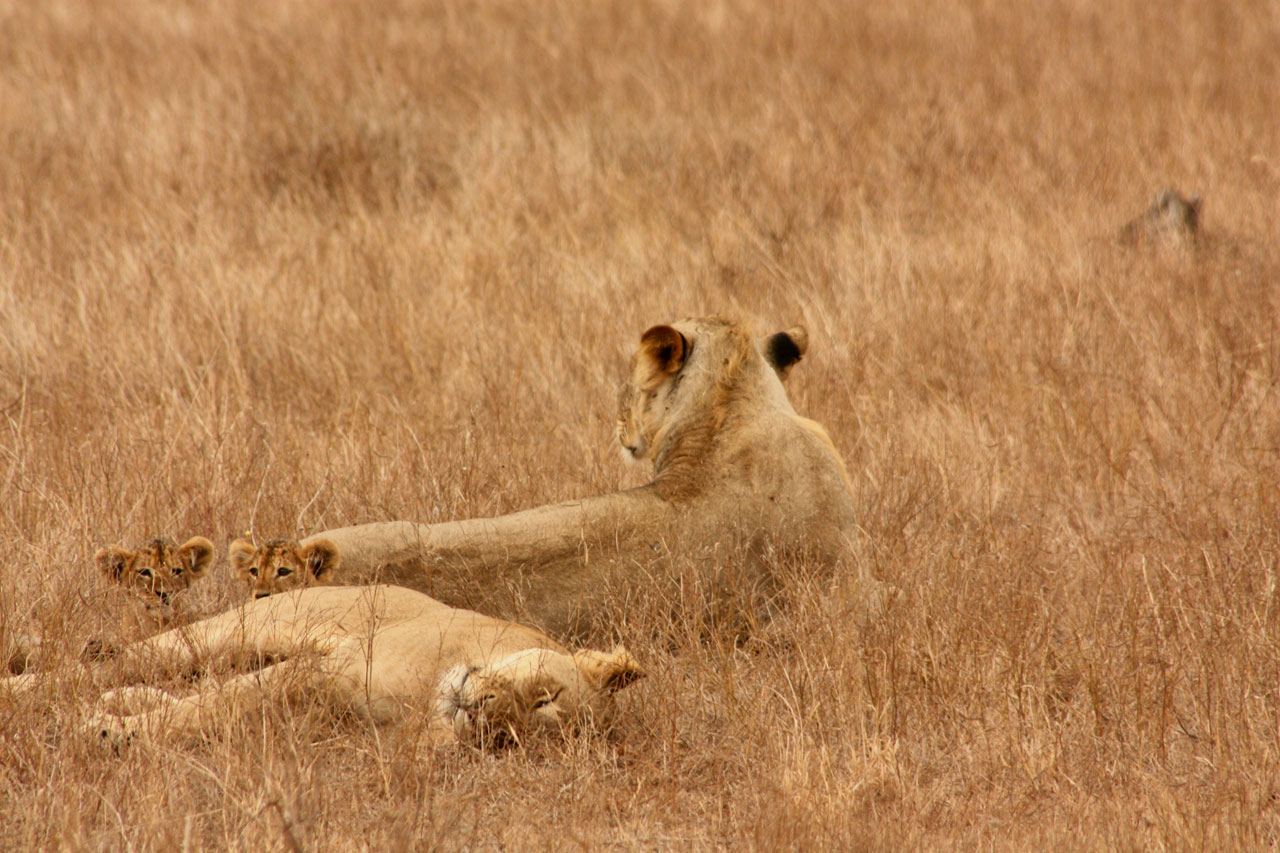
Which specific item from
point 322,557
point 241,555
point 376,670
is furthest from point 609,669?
point 241,555

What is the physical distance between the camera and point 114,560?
422 centimetres

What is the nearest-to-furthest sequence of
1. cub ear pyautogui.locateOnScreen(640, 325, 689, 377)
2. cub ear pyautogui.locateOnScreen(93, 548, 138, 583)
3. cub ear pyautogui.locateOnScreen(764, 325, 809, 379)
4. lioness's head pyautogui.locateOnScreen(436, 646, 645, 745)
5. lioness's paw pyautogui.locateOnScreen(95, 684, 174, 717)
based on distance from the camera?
lioness's head pyautogui.locateOnScreen(436, 646, 645, 745), lioness's paw pyautogui.locateOnScreen(95, 684, 174, 717), cub ear pyautogui.locateOnScreen(93, 548, 138, 583), cub ear pyautogui.locateOnScreen(640, 325, 689, 377), cub ear pyautogui.locateOnScreen(764, 325, 809, 379)

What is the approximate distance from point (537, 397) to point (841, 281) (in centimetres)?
230

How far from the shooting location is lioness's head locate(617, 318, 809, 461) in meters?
4.81

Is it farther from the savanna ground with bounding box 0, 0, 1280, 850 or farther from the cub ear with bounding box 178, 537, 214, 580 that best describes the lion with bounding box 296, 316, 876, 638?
the cub ear with bounding box 178, 537, 214, 580

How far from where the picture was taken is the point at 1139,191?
30.6 feet

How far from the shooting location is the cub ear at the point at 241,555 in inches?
163

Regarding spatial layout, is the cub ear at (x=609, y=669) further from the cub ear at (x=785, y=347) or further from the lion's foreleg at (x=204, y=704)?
the cub ear at (x=785, y=347)

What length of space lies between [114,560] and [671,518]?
69.9 inches

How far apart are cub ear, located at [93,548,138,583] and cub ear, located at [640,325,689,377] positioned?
1886 mm

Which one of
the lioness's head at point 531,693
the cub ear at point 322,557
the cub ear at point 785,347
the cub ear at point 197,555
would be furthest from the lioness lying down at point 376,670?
the cub ear at point 785,347

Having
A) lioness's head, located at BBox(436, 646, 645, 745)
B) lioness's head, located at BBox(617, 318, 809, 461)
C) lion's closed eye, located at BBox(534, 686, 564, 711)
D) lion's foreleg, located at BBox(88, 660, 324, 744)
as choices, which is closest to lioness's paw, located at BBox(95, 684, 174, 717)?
lion's foreleg, located at BBox(88, 660, 324, 744)

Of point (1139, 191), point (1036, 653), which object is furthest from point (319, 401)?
point (1139, 191)

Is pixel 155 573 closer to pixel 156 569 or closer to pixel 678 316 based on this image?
pixel 156 569
